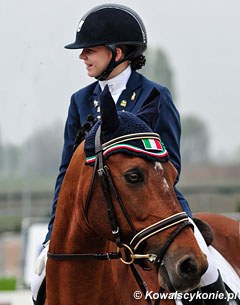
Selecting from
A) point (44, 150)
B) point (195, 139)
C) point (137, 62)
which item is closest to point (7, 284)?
point (44, 150)

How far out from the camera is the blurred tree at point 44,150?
2198 cm

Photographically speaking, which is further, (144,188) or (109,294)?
(109,294)

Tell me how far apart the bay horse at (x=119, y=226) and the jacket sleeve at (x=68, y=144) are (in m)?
0.49

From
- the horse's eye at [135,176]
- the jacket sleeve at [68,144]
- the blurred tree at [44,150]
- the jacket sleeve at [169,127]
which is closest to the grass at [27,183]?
the blurred tree at [44,150]

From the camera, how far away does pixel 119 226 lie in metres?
4.40

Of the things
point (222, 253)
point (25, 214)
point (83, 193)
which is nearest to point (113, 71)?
point (83, 193)

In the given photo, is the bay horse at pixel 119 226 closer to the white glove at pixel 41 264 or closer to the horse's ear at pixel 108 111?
the horse's ear at pixel 108 111

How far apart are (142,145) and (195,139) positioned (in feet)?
98.1

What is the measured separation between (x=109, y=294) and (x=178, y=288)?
0.62 meters

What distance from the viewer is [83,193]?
15.1 feet

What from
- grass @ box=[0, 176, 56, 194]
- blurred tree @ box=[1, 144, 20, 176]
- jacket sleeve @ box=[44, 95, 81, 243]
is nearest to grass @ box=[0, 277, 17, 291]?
blurred tree @ box=[1, 144, 20, 176]

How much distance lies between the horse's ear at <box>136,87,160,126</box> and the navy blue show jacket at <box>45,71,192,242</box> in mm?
223

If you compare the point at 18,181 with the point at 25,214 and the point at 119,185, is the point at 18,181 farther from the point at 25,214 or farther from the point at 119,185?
the point at 119,185

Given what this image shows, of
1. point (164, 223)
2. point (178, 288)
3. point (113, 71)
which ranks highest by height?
point (113, 71)
